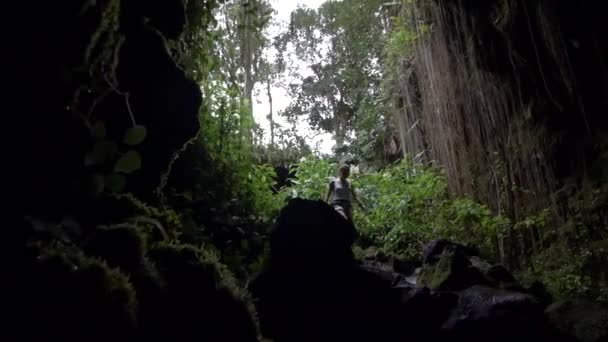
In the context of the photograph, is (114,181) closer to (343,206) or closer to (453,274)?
(453,274)

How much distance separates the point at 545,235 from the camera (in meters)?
5.70

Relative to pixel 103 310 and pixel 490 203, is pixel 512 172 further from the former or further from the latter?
pixel 103 310

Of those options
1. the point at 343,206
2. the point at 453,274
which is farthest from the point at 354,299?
the point at 343,206

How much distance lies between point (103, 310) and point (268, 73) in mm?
14641

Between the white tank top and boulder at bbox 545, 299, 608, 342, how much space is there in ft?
10.8

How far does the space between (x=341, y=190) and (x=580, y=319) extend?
3685mm

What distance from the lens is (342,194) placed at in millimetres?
7164

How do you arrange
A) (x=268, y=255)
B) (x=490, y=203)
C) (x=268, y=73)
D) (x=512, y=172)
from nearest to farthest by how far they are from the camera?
(x=268, y=255), (x=512, y=172), (x=490, y=203), (x=268, y=73)

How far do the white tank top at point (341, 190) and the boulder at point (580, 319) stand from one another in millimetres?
3304

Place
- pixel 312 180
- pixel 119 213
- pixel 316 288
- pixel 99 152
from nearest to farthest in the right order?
pixel 99 152, pixel 119 213, pixel 316 288, pixel 312 180

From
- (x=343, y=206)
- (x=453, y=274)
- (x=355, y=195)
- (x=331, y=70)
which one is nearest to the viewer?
(x=453, y=274)

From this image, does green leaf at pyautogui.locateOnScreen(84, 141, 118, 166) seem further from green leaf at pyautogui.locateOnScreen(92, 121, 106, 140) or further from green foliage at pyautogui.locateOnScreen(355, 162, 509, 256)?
green foliage at pyautogui.locateOnScreen(355, 162, 509, 256)

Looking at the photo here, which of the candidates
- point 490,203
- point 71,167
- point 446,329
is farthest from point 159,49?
point 490,203

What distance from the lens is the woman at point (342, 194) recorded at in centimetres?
713
